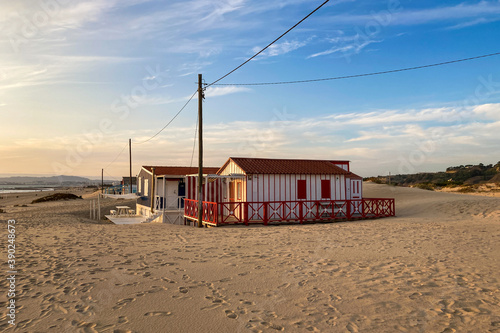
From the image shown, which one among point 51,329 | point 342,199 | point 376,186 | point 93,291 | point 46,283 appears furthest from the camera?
point 376,186

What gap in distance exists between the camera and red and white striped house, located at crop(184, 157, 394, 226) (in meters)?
17.6

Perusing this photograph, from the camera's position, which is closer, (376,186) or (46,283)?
(46,283)

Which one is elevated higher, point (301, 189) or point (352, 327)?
point (301, 189)

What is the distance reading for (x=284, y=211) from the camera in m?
17.9

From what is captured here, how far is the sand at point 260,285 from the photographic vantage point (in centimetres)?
483

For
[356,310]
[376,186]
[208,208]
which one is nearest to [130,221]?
[208,208]

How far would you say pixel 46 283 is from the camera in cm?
649

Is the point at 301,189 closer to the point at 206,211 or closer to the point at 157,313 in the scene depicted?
the point at 206,211

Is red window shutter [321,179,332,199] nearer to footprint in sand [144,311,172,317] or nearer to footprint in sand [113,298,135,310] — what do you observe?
footprint in sand [113,298,135,310]

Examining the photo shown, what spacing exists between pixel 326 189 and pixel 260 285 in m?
13.8

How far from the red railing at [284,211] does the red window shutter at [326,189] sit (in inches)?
22.3

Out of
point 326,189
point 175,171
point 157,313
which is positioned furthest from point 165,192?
point 157,313

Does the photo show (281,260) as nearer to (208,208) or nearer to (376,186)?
(208,208)

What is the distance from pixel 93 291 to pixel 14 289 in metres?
1.36
